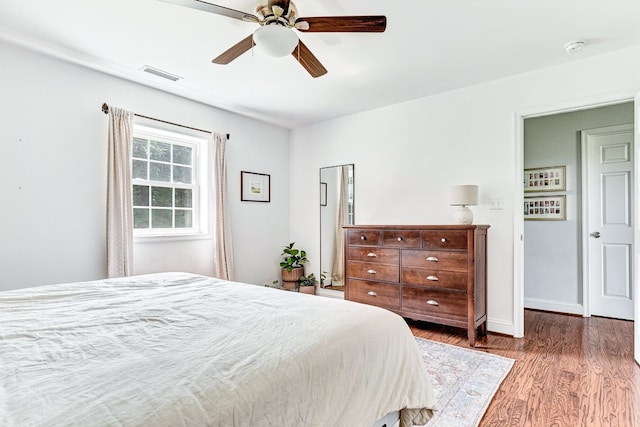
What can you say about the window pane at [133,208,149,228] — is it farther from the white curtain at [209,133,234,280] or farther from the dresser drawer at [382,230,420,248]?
the dresser drawer at [382,230,420,248]

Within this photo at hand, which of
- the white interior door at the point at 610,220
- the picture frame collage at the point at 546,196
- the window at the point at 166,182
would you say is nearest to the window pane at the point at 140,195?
the window at the point at 166,182

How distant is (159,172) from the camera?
11.4ft

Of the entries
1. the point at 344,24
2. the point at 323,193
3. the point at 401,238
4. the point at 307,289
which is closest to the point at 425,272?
the point at 401,238

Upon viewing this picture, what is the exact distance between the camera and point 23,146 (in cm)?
256

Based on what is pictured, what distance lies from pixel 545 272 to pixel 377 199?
7.27 ft

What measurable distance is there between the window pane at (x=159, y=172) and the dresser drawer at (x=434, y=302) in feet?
8.86

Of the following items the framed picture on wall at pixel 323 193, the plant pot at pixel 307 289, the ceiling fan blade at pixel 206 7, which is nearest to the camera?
the ceiling fan blade at pixel 206 7

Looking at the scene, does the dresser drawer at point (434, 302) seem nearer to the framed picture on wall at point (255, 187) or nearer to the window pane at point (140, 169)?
the framed picture on wall at point (255, 187)

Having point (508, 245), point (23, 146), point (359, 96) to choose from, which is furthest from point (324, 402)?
point (359, 96)

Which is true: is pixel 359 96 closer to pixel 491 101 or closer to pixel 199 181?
pixel 491 101

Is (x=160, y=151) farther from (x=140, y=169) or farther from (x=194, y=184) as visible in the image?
(x=194, y=184)

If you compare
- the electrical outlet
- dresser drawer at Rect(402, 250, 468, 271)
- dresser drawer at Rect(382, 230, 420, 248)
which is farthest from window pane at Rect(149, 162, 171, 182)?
the electrical outlet

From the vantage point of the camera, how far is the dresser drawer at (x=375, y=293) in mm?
3271

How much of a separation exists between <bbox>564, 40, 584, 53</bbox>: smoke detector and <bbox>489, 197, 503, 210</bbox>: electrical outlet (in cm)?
A: 130
